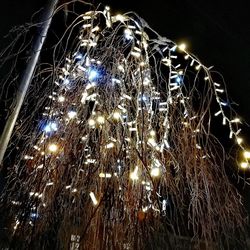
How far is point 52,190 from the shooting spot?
2.34 m

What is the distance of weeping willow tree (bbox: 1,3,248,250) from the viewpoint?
7.30ft

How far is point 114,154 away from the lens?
2.31 metres

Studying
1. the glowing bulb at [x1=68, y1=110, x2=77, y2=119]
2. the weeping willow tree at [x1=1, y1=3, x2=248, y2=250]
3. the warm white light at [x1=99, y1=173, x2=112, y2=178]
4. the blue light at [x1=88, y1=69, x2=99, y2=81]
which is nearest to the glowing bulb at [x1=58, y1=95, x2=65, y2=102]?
the weeping willow tree at [x1=1, y1=3, x2=248, y2=250]

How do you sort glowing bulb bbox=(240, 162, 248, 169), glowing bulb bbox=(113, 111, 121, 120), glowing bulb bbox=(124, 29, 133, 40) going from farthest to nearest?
glowing bulb bbox=(240, 162, 248, 169), glowing bulb bbox=(124, 29, 133, 40), glowing bulb bbox=(113, 111, 121, 120)

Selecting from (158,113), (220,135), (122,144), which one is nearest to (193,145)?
(158,113)

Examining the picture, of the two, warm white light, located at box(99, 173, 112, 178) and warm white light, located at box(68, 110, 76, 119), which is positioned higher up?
warm white light, located at box(68, 110, 76, 119)

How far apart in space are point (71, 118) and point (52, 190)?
486 mm

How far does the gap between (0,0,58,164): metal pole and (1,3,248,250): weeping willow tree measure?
0.32 ft

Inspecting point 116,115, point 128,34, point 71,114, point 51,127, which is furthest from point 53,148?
point 128,34

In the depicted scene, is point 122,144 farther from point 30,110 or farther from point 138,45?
point 30,110

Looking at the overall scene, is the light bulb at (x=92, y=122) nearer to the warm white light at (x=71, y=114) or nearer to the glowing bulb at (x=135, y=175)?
the warm white light at (x=71, y=114)

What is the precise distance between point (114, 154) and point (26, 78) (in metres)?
0.72

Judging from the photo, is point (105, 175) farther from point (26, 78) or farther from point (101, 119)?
point (26, 78)

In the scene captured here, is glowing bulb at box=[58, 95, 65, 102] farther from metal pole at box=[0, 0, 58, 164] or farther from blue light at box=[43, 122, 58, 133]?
metal pole at box=[0, 0, 58, 164]
